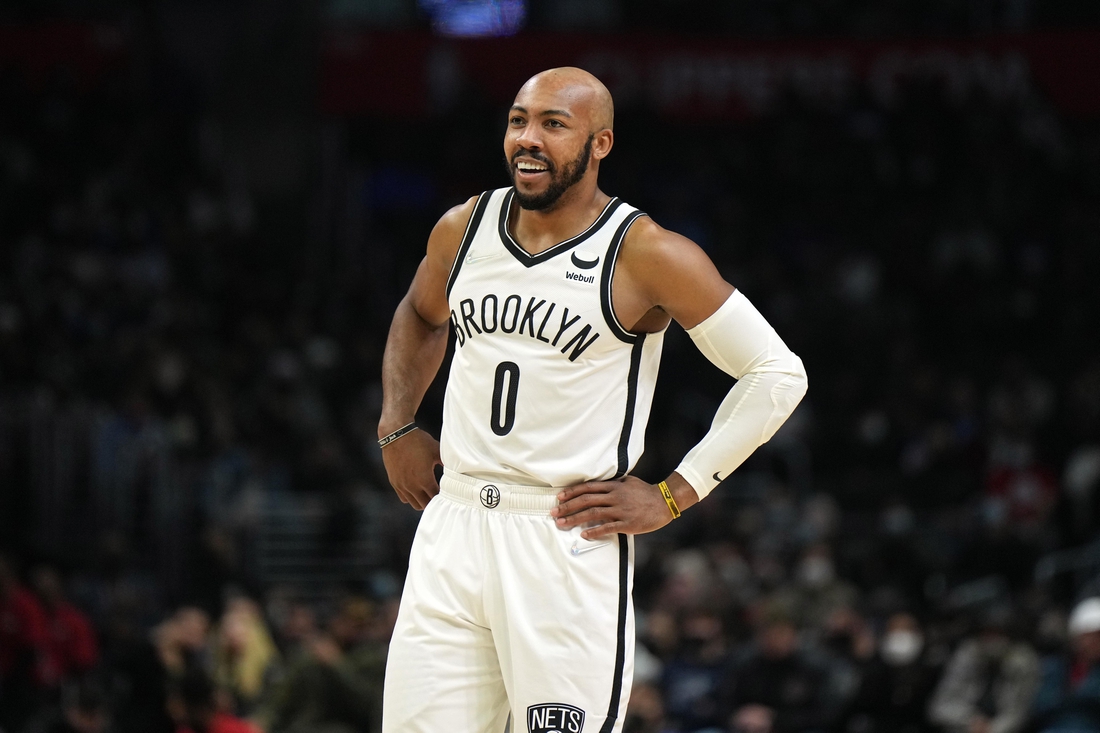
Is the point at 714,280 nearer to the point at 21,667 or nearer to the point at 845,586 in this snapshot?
the point at 21,667

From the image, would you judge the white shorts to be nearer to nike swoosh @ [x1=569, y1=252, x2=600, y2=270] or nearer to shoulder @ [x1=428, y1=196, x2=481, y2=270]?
nike swoosh @ [x1=569, y1=252, x2=600, y2=270]

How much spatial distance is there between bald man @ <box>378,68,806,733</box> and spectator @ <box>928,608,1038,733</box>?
7.08 m

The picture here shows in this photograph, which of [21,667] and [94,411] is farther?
[94,411]

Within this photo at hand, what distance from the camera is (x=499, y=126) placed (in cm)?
2089

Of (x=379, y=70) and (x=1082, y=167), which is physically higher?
(x=379, y=70)

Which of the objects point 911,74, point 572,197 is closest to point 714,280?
point 572,197

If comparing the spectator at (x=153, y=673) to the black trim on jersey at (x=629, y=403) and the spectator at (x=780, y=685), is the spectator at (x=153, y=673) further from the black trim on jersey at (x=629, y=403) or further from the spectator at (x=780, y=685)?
the black trim on jersey at (x=629, y=403)

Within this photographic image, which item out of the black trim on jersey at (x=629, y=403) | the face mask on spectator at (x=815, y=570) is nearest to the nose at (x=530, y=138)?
the black trim on jersey at (x=629, y=403)

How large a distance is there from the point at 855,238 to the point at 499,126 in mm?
5107

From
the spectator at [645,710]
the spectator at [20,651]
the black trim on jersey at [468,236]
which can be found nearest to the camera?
the black trim on jersey at [468,236]

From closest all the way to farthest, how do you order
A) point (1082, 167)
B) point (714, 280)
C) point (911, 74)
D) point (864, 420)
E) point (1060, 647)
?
point (714, 280), point (1060, 647), point (864, 420), point (1082, 167), point (911, 74)

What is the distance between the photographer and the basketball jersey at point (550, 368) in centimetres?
440

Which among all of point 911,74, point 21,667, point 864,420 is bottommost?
point 21,667

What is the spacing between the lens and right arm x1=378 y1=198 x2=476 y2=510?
4.82 metres
